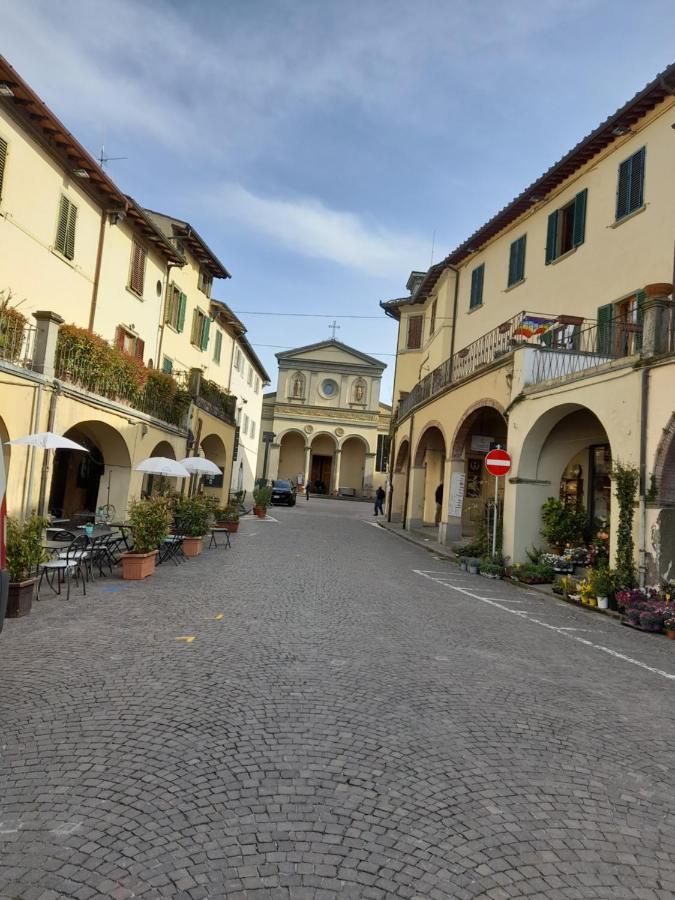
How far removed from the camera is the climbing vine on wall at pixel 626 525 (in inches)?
363

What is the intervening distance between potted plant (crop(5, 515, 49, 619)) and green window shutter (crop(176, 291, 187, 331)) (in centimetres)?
1570

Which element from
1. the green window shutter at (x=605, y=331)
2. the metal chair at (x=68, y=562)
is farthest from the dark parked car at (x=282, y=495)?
the metal chair at (x=68, y=562)

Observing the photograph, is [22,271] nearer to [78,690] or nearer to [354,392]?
[78,690]

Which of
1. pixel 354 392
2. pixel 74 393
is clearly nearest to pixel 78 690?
pixel 74 393

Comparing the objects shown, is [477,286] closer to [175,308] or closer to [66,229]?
[175,308]

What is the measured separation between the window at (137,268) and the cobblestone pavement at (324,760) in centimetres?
1278

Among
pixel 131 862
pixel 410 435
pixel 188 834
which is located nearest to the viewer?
pixel 131 862

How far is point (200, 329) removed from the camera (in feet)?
79.8

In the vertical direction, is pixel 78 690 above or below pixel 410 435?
below

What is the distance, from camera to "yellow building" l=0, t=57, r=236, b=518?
10.7 m

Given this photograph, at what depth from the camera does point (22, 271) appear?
1276cm

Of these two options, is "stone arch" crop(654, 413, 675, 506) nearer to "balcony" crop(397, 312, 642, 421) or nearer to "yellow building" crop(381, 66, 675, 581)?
"yellow building" crop(381, 66, 675, 581)

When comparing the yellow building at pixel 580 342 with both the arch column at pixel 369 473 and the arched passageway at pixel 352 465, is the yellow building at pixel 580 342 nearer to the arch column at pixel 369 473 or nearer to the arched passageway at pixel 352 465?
the arch column at pixel 369 473

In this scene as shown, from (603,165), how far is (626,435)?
7.98m
